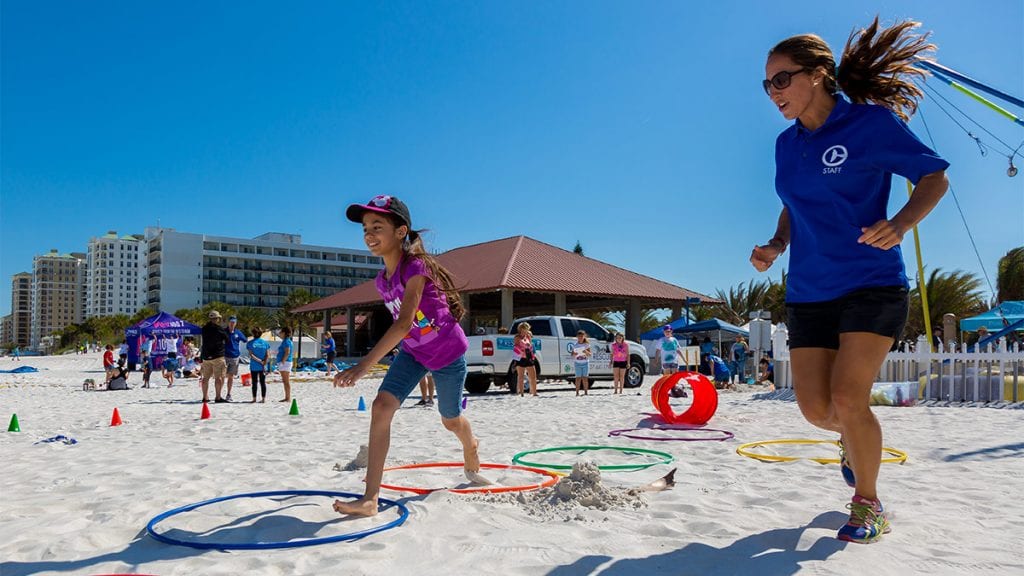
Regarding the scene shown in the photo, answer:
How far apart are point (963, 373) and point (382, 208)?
42.4ft

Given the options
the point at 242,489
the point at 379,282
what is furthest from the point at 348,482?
the point at 379,282

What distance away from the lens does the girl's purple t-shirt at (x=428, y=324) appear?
14.0 ft

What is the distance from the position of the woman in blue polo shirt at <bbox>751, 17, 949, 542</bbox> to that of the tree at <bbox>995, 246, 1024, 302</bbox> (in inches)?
1489

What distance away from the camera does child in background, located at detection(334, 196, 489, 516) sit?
4.03 m

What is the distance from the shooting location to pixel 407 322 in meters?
4.01

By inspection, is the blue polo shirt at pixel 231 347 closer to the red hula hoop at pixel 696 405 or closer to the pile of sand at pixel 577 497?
the red hula hoop at pixel 696 405

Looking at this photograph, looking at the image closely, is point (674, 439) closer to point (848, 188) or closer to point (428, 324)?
point (428, 324)

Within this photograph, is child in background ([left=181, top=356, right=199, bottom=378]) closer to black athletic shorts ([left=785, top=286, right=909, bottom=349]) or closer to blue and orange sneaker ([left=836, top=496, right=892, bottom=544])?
black athletic shorts ([left=785, top=286, right=909, bottom=349])

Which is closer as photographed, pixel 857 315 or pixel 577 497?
pixel 857 315

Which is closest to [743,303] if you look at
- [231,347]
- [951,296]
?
[951,296]

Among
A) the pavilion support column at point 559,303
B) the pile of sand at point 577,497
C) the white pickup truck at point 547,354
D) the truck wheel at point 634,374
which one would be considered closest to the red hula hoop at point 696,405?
the pile of sand at point 577,497

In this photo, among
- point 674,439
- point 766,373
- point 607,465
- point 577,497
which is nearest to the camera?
point 577,497

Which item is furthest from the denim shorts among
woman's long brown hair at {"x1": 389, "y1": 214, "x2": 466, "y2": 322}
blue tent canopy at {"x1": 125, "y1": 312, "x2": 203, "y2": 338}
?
blue tent canopy at {"x1": 125, "y1": 312, "x2": 203, "y2": 338}

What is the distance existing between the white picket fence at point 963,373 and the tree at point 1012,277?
84.2 feet
